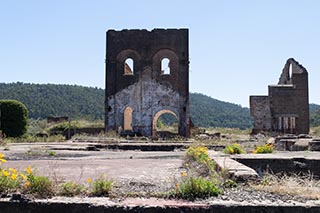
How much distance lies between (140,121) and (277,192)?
2530cm

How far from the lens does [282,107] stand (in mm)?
29641

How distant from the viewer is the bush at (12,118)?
28.5m

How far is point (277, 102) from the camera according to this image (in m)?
29.6

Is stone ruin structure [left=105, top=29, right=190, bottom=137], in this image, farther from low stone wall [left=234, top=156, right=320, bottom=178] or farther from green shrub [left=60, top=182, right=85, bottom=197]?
green shrub [left=60, top=182, right=85, bottom=197]

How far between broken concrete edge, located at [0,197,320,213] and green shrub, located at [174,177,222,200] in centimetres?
19

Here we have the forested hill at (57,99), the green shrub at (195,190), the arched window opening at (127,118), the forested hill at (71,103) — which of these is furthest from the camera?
the forested hill at (71,103)

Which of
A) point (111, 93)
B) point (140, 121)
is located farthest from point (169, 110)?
point (111, 93)

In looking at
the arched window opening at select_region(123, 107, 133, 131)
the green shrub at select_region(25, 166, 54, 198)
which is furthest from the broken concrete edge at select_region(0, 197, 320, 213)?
the arched window opening at select_region(123, 107, 133, 131)

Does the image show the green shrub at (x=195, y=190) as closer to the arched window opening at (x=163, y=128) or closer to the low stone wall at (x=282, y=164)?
the low stone wall at (x=282, y=164)

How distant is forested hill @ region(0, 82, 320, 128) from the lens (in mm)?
73062

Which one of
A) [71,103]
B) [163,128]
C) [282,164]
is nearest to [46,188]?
[282,164]

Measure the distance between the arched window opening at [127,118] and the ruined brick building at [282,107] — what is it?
864cm

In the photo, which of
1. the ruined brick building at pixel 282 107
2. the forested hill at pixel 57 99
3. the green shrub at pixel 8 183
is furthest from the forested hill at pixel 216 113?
the green shrub at pixel 8 183

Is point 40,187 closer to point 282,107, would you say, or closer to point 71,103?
point 282,107
